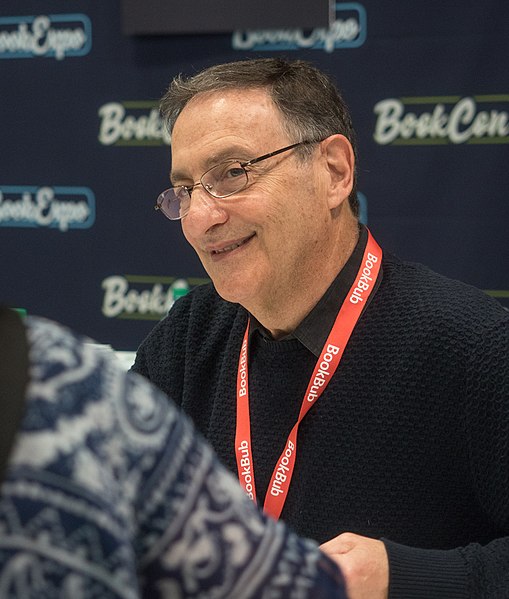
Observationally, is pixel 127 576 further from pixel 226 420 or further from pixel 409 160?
pixel 409 160

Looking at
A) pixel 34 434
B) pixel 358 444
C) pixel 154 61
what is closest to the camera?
pixel 34 434

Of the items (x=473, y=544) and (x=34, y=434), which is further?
(x=473, y=544)

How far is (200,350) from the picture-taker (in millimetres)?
1714

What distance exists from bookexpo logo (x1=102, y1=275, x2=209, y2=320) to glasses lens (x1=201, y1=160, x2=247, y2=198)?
1395mm

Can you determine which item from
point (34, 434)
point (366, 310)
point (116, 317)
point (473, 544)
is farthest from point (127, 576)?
point (116, 317)

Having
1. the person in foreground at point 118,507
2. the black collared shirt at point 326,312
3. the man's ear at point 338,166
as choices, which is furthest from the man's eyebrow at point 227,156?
the person in foreground at point 118,507

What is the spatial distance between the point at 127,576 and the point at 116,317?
2.57 m

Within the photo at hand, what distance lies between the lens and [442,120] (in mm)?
2676

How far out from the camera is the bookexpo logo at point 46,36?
3.03m

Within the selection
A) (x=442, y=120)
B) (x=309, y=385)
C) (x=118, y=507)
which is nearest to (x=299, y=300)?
(x=309, y=385)

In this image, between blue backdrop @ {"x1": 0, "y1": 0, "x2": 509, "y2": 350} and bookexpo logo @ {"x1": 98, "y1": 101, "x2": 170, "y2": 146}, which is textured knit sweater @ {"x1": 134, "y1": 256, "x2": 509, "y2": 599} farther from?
bookexpo logo @ {"x1": 98, "y1": 101, "x2": 170, "y2": 146}

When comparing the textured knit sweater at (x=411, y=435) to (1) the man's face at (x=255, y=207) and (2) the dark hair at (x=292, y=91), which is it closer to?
(1) the man's face at (x=255, y=207)

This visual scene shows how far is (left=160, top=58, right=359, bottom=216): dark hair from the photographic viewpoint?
160cm

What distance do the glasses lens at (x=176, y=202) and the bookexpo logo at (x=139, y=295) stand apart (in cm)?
126
